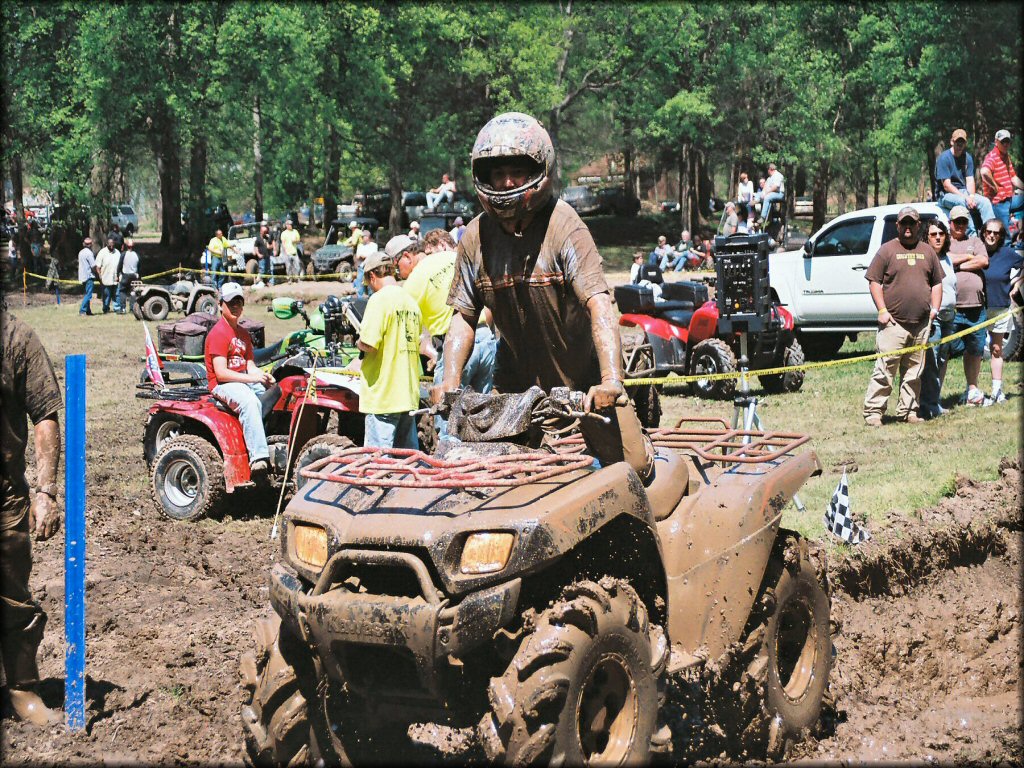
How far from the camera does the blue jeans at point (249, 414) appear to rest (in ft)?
29.6

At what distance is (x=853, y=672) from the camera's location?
6254 millimetres

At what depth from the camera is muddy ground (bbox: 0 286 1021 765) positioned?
5.16m

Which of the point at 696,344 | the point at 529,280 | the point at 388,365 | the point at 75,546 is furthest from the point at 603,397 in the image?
the point at 696,344

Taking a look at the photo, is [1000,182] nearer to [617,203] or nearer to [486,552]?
[486,552]

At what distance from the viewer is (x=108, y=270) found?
27422mm

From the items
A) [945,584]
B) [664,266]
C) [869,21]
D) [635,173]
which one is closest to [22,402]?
[945,584]

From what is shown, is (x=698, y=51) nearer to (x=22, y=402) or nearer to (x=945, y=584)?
(x=945, y=584)

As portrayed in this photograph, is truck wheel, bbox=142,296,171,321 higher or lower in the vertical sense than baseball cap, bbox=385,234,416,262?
lower

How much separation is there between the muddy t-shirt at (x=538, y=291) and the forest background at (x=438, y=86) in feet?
99.2

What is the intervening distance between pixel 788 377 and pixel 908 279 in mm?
2830

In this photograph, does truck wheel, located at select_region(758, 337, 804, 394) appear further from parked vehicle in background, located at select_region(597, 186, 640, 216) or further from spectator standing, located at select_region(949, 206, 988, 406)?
parked vehicle in background, located at select_region(597, 186, 640, 216)

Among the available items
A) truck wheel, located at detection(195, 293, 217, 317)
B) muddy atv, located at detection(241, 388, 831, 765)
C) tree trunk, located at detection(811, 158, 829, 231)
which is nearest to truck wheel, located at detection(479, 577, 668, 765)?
muddy atv, located at detection(241, 388, 831, 765)

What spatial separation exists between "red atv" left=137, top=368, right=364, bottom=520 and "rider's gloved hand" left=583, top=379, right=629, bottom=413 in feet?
15.1

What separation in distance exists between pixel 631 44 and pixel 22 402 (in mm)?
37199
